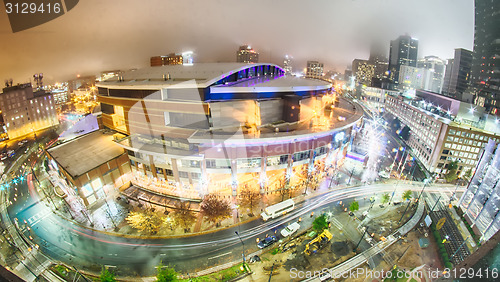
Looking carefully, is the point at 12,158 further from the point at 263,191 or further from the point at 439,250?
the point at 439,250

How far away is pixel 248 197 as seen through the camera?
136 ft

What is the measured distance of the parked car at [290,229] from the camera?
3262 cm

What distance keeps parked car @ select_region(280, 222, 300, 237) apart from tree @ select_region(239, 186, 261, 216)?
787 cm

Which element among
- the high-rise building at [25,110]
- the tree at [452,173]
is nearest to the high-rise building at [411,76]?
the tree at [452,173]

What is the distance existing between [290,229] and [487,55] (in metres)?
116

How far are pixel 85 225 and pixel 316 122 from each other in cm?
4806

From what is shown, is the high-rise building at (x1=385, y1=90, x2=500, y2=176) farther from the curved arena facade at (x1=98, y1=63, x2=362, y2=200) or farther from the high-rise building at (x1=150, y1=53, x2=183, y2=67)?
the high-rise building at (x1=150, y1=53, x2=183, y2=67)

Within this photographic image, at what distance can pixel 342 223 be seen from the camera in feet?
117

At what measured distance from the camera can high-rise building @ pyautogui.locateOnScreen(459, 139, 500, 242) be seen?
33000mm

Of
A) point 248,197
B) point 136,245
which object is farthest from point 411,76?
point 136,245

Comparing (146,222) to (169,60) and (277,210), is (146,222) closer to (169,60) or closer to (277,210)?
(277,210)

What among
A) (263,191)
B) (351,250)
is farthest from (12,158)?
(351,250)

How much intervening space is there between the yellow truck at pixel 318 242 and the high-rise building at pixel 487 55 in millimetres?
87070

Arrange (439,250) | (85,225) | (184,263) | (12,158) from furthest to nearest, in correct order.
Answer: (12,158), (85,225), (439,250), (184,263)
